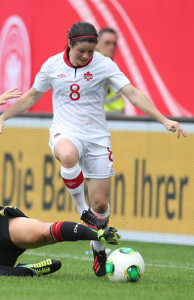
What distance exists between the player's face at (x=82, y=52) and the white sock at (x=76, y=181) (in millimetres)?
958

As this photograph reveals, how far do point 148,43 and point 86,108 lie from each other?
755cm

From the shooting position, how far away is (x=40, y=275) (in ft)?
23.3

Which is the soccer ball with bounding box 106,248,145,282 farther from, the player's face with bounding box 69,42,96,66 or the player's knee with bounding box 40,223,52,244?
the player's face with bounding box 69,42,96,66

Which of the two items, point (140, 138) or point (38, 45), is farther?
point (38, 45)

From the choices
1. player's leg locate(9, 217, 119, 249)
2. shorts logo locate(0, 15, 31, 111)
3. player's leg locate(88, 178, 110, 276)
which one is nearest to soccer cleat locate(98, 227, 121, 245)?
player's leg locate(9, 217, 119, 249)

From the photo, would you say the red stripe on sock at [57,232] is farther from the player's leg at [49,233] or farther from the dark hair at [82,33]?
the dark hair at [82,33]

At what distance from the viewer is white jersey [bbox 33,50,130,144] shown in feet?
24.9

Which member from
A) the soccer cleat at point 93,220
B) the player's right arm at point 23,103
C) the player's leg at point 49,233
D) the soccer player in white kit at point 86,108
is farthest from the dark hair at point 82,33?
the player's leg at point 49,233

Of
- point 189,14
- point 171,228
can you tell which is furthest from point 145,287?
point 189,14

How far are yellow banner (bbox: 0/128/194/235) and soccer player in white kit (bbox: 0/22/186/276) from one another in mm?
2393

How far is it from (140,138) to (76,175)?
3.06m

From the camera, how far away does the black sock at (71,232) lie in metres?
6.46

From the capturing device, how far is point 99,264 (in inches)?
297

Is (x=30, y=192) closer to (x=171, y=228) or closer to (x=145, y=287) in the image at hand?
(x=171, y=228)
